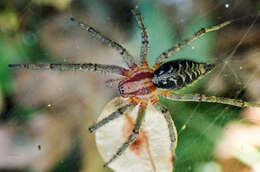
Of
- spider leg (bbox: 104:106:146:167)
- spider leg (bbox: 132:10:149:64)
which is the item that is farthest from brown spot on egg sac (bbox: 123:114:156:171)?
spider leg (bbox: 132:10:149:64)

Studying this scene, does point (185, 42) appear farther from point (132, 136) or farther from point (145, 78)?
point (132, 136)

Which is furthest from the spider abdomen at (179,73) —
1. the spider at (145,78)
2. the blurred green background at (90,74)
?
the blurred green background at (90,74)

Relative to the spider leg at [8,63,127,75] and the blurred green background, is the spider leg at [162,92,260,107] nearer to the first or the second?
the blurred green background

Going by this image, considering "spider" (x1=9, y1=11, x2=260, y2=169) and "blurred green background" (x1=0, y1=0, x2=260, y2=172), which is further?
"blurred green background" (x1=0, y1=0, x2=260, y2=172)

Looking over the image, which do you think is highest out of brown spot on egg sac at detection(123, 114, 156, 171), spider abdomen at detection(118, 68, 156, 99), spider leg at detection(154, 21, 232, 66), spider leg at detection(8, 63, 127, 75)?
spider leg at detection(154, 21, 232, 66)

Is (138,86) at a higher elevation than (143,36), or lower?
lower

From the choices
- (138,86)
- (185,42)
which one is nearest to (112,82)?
(138,86)
